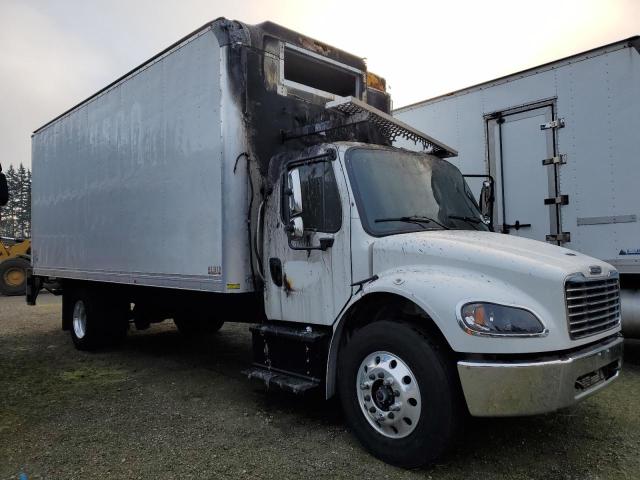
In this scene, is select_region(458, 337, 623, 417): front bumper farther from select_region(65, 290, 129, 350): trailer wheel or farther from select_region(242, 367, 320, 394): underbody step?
select_region(65, 290, 129, 350): trailer wheel

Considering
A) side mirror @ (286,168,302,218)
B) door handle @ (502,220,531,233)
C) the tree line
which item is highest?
the tree line

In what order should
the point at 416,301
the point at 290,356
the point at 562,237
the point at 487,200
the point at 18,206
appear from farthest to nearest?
1. the point at 18,206
2. the point at 562,237
3. the point at 487,200
4. the point at 290,356
5. the point at 416,301

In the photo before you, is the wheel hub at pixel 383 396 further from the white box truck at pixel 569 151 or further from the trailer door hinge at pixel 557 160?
the trailer door hinge at pixel 557 160

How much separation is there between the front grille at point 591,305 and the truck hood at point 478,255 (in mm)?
90

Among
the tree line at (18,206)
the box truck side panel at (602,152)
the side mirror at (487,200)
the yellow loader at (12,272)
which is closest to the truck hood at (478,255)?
the side mirror at (487,200)

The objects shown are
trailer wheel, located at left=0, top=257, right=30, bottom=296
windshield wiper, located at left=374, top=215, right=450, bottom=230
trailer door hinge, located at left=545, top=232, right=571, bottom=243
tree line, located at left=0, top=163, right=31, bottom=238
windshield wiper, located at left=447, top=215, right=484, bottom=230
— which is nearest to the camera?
windshield wiper, located at left=374, top=215, right=450, bottom=230

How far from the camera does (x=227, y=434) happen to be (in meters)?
4.36

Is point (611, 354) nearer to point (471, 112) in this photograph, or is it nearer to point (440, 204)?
point (440, 204)

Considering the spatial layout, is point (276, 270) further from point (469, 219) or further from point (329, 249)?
point (469, 219)

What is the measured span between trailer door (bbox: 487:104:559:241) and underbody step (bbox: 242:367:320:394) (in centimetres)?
388

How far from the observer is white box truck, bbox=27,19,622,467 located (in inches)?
132

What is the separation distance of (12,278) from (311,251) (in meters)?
17.1

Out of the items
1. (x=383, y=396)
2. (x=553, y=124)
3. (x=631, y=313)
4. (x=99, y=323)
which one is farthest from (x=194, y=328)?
(x=631, y=313)

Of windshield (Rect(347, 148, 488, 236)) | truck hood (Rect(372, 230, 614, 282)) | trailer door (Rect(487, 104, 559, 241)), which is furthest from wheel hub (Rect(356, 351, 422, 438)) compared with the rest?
trailer door (Rect(487, 104, 559, 241))
